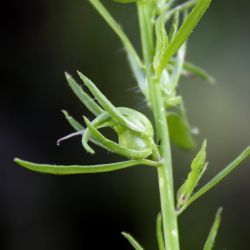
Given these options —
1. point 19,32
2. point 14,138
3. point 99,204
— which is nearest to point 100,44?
point 19,32

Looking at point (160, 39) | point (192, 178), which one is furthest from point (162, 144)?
point (160, 39)

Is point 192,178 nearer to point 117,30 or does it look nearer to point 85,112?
point 117,30

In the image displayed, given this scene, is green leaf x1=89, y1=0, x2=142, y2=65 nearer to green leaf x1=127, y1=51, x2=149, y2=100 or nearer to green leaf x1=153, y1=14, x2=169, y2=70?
green leaf x1=127, y1=51, x2=149, y2=100

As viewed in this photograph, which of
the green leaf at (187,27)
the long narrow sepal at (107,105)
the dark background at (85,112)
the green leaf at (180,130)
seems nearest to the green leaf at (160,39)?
the green leaf at (187,27)

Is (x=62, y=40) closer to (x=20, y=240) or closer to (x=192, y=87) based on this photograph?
(x=192, y=87)

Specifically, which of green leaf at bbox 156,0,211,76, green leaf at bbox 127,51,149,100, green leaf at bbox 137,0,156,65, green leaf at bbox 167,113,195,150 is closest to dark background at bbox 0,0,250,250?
green leaf at bbox 167,113,195,150
